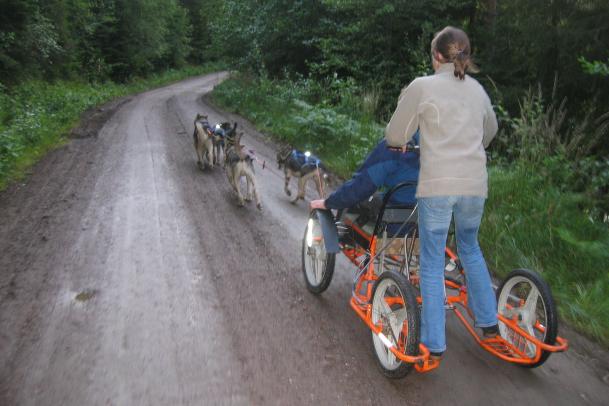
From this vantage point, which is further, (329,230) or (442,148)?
(329,230)

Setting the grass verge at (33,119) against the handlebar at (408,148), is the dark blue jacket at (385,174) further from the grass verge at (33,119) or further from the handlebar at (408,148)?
the grass verge at (33,119)

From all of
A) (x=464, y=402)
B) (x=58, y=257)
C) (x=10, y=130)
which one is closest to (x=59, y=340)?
(x=58, y=257)

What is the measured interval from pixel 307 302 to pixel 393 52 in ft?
38.5

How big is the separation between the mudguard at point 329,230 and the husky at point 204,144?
5.19 metres

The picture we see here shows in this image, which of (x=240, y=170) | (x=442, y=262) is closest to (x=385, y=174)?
(x=442, y=262)

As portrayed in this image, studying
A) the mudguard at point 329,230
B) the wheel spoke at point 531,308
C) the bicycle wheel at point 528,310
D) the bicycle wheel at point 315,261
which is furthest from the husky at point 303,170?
the wheel spoke at point 531,308

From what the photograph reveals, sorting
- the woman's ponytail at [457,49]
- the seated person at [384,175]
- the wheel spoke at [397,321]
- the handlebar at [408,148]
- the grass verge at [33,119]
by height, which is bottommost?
the grass verge at [33,119]

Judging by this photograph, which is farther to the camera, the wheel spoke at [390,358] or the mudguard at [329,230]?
the mudguard at [329,230]

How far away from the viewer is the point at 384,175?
3547 mm

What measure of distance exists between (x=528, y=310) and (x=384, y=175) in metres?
1.42

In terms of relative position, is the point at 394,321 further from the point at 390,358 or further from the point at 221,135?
the point at 221,135

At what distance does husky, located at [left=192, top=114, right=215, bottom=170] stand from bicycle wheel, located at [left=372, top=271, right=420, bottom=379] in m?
6.23

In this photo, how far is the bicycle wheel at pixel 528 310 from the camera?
9.75ft

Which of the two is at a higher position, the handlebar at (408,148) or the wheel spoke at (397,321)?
the handlebar at (408,148)
